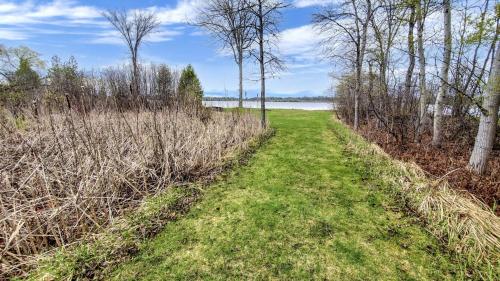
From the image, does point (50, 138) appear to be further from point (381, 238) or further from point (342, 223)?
point (381, 238)

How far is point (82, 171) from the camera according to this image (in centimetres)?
397

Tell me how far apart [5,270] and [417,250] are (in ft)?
13.0

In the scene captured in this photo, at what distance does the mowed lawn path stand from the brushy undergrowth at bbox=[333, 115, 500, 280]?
→ 0.20 m

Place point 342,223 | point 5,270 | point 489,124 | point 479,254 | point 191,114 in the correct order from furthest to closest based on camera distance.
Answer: point 191,114, point 489,124, point 342,223, point 479,254, point 5,270

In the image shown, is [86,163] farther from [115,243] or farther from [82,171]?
[115,243]

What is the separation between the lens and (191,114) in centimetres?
823

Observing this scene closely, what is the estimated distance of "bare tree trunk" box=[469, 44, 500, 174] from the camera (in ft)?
15.8

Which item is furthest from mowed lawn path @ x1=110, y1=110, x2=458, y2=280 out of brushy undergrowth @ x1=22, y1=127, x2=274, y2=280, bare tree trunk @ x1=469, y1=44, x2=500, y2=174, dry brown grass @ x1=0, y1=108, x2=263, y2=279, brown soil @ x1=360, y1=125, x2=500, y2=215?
bare tree trunk @ x1=469, y1=44, x2=500, y2=174

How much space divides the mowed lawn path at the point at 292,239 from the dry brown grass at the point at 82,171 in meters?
0.81

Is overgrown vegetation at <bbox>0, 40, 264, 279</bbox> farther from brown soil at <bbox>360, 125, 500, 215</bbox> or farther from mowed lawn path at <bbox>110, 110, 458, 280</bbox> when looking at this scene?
brown soil at <bbox>360, 125, 500, 215</bbox>

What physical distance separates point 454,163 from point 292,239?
4.58 metres

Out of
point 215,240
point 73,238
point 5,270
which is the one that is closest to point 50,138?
point 73,238

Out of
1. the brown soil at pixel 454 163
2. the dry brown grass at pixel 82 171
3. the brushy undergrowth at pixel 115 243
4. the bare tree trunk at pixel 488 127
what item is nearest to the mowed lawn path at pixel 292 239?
the brushy undergrowth at pixel 115 243

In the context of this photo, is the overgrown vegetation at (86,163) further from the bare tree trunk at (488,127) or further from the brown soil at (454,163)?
the bare tree trunk at (488,127)
